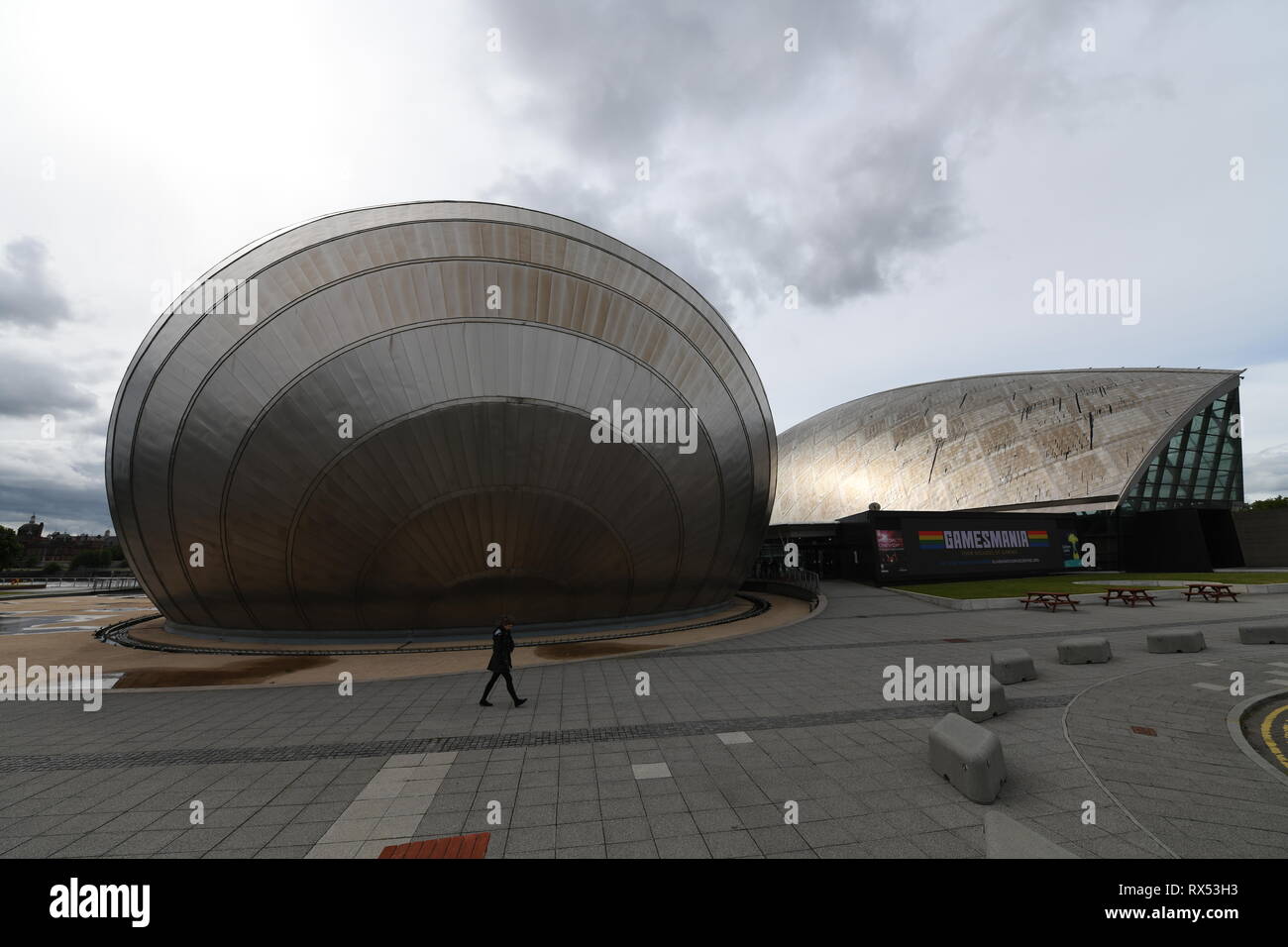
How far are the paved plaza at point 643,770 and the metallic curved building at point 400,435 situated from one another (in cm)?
471

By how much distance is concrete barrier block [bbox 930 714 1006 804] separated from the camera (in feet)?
18.4

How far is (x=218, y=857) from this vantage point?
192 inches

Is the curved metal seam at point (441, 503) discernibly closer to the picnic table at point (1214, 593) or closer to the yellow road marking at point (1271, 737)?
the yellow road marking at point (1271, 737)

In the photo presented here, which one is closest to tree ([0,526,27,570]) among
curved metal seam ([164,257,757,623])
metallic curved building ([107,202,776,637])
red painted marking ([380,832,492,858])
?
metallic curved building ([107,202,776,637])

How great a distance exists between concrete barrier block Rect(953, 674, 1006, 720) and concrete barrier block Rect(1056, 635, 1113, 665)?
16.7 feet

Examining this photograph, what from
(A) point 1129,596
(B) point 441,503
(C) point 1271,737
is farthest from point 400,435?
(A) point 1129,596

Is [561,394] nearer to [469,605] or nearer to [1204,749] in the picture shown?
[469,605]

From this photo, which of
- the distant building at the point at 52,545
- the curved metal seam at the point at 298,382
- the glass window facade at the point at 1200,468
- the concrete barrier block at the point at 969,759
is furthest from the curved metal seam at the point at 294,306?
the distant building at the point at 52,545

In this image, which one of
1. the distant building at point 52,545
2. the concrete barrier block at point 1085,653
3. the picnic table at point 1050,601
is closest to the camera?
the concrete barrier block at point 1085,653

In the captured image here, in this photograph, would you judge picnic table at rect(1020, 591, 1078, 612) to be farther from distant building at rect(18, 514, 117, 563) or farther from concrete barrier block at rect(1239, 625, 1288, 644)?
distant building at rect(18, 514, 117, 563)

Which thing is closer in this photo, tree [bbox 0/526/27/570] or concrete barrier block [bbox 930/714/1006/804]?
concrete barrier block [bbox 930/714/1006/804]

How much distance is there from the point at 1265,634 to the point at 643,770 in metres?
17.2

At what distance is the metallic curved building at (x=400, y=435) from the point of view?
49.1 ft

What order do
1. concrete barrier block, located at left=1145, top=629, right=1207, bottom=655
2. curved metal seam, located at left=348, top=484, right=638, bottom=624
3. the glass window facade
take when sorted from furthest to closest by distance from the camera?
the glass window facade, curved metal seam, located at left=348, top=484, right=638, bottom=624, concrete barrier block, located at left=1145, top=629, right=1207, bottom=655
